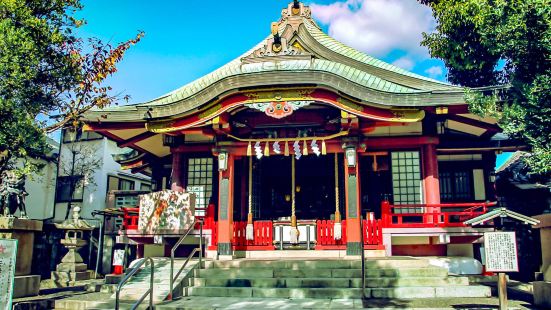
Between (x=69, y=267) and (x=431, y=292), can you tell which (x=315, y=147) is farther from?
(x=69, y=267)

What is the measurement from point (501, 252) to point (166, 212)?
9154 mm

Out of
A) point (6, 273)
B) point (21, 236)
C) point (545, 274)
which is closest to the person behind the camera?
point (6, 273)

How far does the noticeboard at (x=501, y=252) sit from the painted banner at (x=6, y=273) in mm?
8988

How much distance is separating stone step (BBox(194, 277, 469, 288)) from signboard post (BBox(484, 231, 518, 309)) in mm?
2294

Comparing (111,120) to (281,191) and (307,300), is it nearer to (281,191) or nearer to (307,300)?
(281,191)

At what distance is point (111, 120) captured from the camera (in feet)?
48.8

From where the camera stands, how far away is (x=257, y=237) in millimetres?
14391

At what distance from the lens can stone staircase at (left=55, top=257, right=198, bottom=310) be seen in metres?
10.6

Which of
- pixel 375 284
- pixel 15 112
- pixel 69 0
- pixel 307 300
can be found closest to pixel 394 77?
pixel 375 284

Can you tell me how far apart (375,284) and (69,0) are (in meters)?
10.6

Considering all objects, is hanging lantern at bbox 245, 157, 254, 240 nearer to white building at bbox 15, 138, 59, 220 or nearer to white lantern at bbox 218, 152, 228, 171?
white lantern at bbox 218, 152, 228, 171

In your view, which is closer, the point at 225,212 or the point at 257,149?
the point at 225,212

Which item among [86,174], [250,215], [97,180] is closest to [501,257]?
[250,215]

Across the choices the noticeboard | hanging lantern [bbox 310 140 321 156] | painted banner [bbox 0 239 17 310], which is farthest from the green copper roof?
painted banner [bbox 0 239 17 310]
